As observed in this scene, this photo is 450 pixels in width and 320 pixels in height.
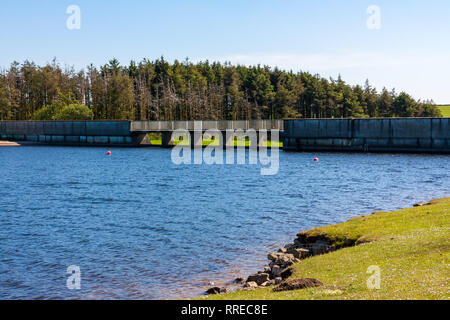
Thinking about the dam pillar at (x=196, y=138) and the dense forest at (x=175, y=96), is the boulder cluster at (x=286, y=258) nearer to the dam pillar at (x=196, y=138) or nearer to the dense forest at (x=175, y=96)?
the dam pillar at (x=196, y=138)

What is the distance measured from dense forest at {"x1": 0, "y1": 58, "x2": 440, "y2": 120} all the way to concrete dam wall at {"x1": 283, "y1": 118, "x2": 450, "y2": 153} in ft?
207

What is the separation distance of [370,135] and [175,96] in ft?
295

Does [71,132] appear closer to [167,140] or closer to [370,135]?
[167,140]

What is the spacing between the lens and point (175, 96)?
7023 inches

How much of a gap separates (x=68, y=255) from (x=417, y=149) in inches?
3596

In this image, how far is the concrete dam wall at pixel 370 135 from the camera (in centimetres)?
9956

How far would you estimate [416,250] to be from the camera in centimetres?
1717

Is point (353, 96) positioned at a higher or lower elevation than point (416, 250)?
higher

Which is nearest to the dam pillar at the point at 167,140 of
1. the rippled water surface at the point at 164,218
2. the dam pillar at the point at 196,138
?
the dam pillar at the point at 196,138

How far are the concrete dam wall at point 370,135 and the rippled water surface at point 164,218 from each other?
1199 inches

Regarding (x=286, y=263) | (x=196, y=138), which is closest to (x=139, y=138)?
(x=196, y=138)

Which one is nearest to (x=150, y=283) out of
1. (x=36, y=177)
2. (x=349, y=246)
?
(x=349, y=246)

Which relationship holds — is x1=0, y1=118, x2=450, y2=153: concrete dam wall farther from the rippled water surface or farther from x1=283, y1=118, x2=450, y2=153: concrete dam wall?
the rippled water surface
